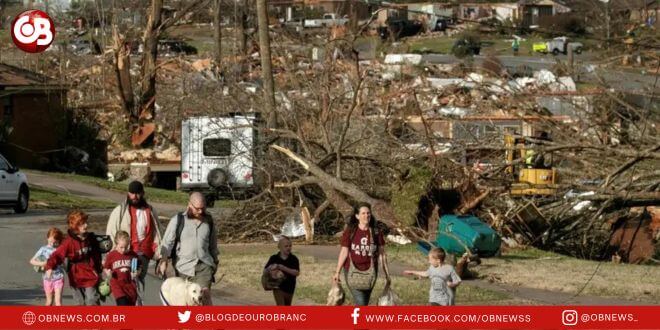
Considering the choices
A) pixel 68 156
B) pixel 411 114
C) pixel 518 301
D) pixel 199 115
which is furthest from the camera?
pixel 68 156

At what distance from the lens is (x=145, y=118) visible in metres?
47.3

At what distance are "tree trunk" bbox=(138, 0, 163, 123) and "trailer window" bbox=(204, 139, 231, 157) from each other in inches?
512

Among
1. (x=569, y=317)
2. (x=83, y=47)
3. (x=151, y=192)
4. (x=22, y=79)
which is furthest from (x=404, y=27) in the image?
(x=569, y=317)

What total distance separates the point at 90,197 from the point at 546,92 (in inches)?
609

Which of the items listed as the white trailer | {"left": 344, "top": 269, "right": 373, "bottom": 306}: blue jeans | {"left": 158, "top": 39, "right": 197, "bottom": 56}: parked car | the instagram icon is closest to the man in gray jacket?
{"left": 344, "top": 269, "right": 373, "bottom": 306}: blue jeans

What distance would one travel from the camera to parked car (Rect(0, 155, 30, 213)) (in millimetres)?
27844

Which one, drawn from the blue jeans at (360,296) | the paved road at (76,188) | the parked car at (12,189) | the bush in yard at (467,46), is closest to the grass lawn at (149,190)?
the paved road at (76,188)

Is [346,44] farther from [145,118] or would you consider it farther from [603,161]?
[145,118]

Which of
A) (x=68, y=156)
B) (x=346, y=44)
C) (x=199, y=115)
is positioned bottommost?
(x=68, y=156)

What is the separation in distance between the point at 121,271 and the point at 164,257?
1.38ft

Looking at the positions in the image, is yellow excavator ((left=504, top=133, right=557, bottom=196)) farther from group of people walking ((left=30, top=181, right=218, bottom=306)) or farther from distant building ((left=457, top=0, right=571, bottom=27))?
distant building ((left=457, top=0, right=571, bottom=27))

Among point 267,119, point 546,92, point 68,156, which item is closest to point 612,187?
point 546,92

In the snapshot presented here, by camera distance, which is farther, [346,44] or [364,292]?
[346,44]

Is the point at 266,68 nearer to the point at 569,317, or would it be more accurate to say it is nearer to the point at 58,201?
the point at 58,201
